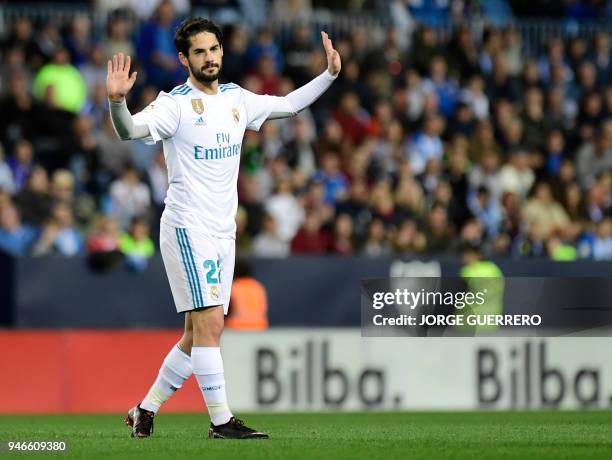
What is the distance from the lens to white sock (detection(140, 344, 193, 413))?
32.9ft

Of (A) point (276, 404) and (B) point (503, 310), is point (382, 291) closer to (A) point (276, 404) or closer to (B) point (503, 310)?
(B) point (503, 310)

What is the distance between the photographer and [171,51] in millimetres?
20203

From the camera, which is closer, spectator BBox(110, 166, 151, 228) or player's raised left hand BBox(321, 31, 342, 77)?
player's raised left hand BBox(321, 31, 342, 77)

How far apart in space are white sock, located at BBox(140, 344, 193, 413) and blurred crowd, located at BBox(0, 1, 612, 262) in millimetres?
7427

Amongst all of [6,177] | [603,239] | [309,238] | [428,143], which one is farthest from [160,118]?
[428,143]

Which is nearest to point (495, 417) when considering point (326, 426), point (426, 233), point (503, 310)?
point (326, 426)

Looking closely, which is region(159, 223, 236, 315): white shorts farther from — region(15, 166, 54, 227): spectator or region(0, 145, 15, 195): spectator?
region(0, 145, 15, 195): spectator

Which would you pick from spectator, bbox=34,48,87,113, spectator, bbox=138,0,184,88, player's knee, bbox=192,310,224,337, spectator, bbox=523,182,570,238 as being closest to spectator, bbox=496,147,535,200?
spectator, bbox=523,182,570,238

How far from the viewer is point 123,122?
916 cm

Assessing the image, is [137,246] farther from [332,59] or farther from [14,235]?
[332,59]

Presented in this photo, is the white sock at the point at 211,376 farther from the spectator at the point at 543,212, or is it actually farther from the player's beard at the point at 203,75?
the spectator at the point at 543,212

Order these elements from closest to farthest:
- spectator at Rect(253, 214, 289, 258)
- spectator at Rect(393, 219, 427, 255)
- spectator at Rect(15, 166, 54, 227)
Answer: spectator at Rect(15, 166, 54, 227) → spectator at Rect(253, 214, 289, 258) → spectator at Rect(393, 219, 427, 255)

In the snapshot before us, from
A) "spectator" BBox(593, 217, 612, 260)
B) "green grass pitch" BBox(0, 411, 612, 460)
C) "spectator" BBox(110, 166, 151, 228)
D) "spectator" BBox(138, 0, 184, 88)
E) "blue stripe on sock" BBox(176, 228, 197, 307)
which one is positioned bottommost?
"green grass pitch" BBox(0, 411, 612, 460)

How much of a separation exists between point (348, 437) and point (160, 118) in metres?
2.47
